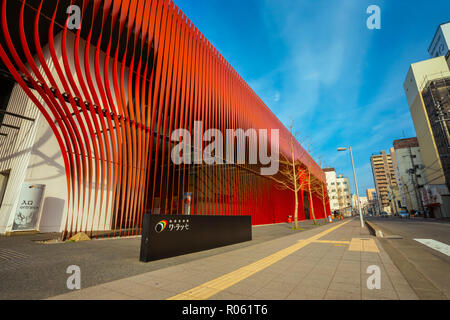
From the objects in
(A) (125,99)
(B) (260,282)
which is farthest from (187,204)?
(B) (260,282)

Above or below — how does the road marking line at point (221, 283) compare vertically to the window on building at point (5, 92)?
below

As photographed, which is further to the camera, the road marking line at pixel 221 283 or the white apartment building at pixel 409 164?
the white apartment building at pixel 409 164

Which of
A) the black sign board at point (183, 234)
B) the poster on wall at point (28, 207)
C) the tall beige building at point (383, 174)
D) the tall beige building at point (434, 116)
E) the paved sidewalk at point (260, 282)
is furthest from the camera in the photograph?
the tall beige building at point (383, 174)

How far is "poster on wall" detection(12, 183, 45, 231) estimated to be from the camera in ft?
30.7

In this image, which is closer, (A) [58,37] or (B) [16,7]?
(B) [16,7]

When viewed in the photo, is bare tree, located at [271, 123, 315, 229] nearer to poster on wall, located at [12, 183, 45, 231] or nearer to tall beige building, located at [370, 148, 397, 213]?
poster on wall, located at [12, 183, 45, 231]

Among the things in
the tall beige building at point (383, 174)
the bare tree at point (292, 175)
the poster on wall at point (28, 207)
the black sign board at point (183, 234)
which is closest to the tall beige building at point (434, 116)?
the bare tree at point (292, 175)

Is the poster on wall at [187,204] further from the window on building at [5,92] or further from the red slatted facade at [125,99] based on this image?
the window on building at [5,92]

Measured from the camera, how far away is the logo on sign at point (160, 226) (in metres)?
5.21

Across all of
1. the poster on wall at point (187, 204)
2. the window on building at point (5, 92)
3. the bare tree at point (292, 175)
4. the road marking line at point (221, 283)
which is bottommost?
the road marking line at point (221, 283)
